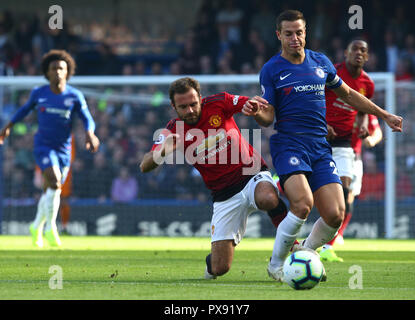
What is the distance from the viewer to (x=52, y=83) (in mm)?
11562

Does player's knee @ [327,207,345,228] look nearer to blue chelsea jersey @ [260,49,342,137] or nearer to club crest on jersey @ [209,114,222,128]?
blue chelsea jersey @ [260,49,342,137]

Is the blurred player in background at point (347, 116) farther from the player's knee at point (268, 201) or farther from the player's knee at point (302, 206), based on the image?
the player's knee at point (302, 206)

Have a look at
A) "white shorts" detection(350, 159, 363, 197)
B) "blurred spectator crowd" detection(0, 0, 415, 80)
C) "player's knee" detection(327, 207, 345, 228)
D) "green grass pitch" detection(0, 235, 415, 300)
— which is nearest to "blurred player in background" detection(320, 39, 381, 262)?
"white shorts" detection(350, 159, 363, 197)

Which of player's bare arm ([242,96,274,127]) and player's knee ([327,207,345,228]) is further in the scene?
player's knee ([327,207,345,228])

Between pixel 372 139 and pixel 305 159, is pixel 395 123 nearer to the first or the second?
pixel 305 159

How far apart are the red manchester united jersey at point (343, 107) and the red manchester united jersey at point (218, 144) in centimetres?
257

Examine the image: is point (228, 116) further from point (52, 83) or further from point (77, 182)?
point (77, 182)

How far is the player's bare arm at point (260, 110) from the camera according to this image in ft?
21.0

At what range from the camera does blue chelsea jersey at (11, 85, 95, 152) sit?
11.6 metres

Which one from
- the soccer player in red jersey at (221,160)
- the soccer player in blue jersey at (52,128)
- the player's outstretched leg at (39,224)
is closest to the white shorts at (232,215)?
the soccer player in red jersey at (221,160)

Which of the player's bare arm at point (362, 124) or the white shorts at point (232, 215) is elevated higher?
the player's bare arm at point (362, 124)
